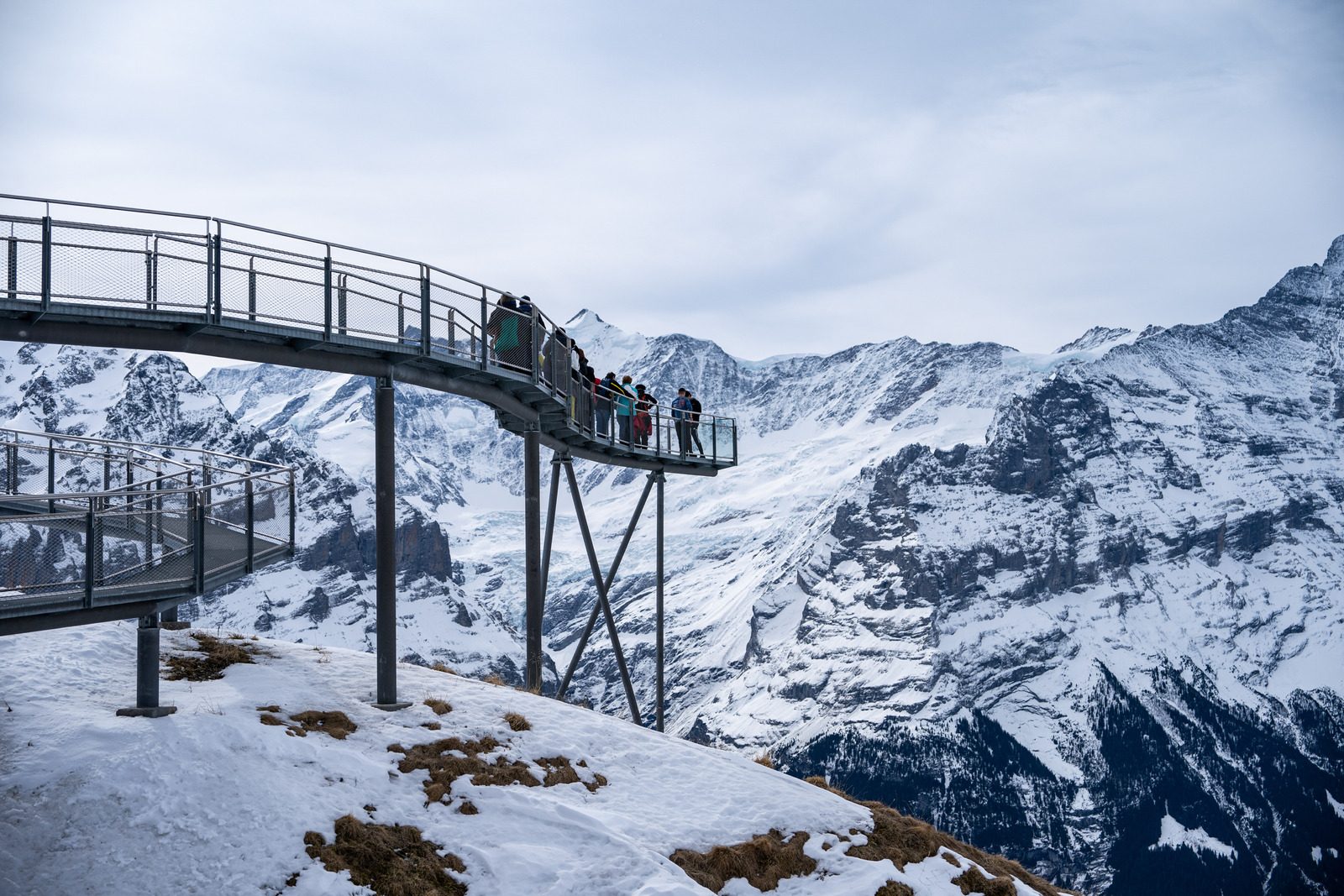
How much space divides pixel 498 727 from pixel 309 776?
4939 mm

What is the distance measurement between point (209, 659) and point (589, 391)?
15.1 m

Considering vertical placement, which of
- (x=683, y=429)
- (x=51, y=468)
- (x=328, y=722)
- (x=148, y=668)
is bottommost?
(x=328, y=722)

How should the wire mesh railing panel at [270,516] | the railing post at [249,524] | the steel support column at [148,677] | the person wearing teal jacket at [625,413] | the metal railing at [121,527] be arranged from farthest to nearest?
the person wearing teal jacket at [625,413]
the wire mesh railing panel at [270,516]
the railing post at [249,524]
the steel support column at [148,677]
the metal railing at [121,527]

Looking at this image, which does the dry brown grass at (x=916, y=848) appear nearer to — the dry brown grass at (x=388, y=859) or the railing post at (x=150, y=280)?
the dry brown grass at (x=388, y=859)

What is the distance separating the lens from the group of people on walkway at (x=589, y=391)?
99.1 feet

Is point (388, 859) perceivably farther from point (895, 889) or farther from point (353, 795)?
point (895, 889)

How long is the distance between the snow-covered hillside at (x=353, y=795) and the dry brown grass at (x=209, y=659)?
0.68 feet

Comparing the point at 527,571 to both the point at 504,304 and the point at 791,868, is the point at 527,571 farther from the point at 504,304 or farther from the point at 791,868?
the point at 791,868

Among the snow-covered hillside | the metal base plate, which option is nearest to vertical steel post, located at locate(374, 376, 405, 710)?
the snow-covered hillside

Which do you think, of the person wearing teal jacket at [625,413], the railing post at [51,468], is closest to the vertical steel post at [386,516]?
the railing post at [51,468]

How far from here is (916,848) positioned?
24125mm

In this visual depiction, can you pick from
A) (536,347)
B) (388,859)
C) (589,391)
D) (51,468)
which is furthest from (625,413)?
(388,859)

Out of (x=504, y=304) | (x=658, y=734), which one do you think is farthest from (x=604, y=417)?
(x=658, y=734)

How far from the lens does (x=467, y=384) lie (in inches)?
1139
